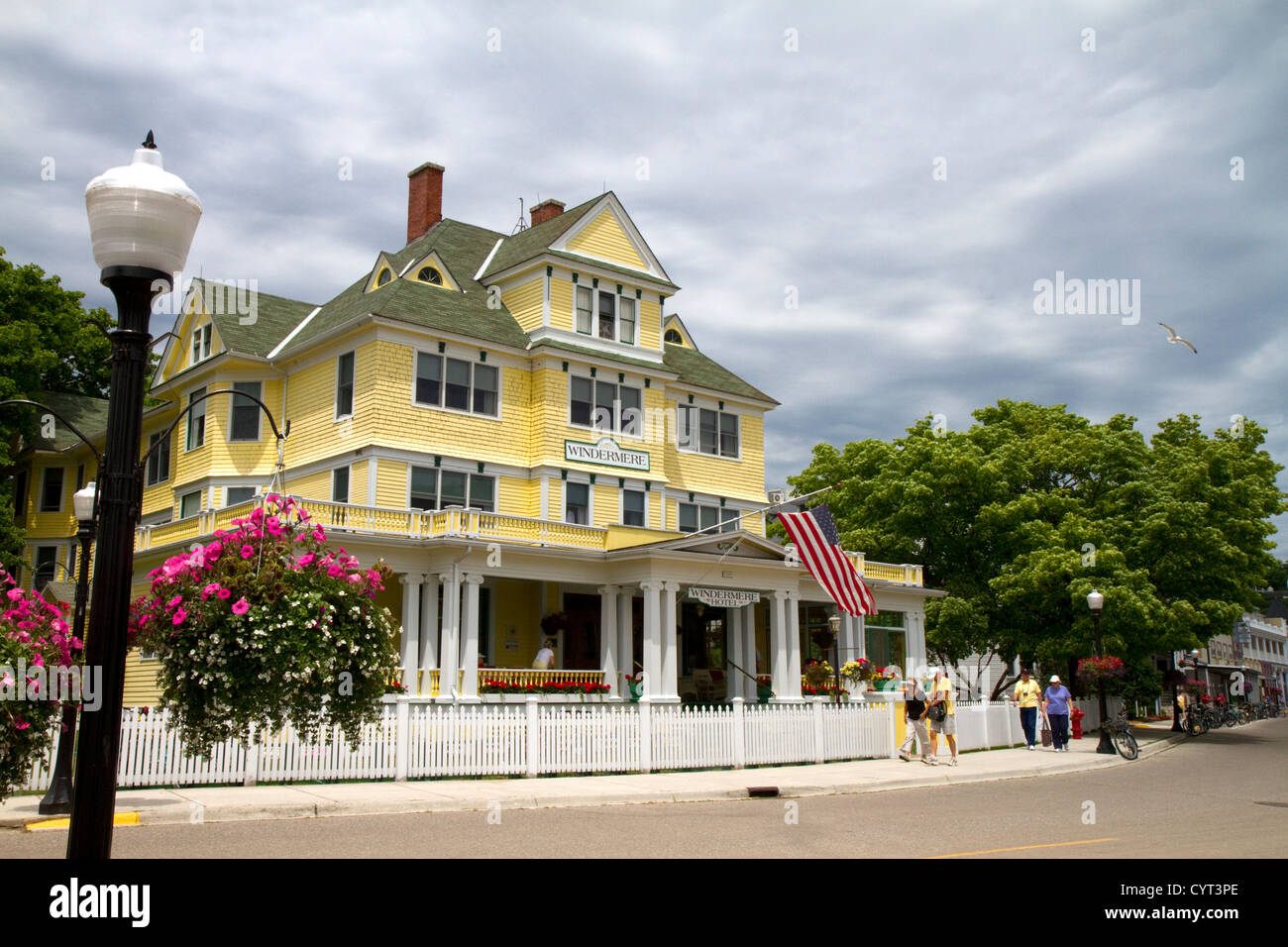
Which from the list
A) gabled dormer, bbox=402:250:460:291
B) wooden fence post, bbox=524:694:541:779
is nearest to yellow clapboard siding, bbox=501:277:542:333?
gabled dormer, bbox=402:250:460:291

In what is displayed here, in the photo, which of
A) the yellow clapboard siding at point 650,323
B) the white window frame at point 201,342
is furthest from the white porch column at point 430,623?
the white window frame at point 201,342

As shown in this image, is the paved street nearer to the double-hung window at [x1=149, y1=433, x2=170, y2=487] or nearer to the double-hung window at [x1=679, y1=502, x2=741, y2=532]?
the double-hung window at [x1=679, y1=502, x2=741, y2=532]

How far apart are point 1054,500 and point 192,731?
128 ft

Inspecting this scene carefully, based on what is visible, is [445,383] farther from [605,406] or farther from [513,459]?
[605,406]

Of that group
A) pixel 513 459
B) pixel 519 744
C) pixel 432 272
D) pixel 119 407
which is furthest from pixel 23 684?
pixel 432 272

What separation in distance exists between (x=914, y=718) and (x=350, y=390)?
1725 cm

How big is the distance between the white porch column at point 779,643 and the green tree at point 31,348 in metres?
25.4

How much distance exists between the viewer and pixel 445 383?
1194 inches

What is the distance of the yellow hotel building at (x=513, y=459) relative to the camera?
27453 mm

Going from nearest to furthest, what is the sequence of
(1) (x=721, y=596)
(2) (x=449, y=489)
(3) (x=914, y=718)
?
(3) (x=914, y=718) < (1) (x=721, y=596) < (2) (x=449, y=489)

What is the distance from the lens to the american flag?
25.0 metres

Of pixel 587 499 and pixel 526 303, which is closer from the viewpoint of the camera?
pixel 587 499

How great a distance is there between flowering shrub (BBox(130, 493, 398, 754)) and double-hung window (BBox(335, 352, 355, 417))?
24.0 m
